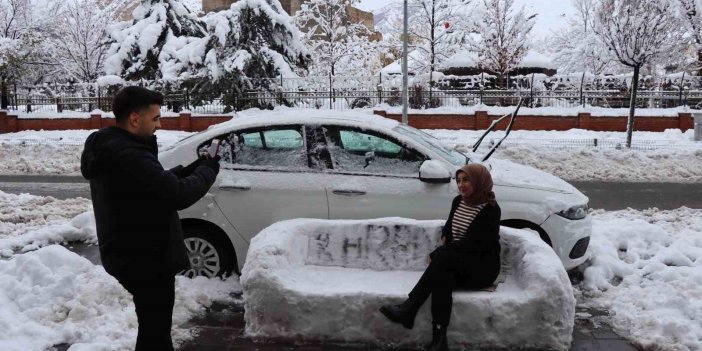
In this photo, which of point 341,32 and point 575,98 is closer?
point 575,98

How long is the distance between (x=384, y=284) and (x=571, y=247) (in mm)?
2096

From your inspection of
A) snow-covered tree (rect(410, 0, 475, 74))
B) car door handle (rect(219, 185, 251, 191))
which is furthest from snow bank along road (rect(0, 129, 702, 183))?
snow-covered tree (rect(410, 0, 475, 74))

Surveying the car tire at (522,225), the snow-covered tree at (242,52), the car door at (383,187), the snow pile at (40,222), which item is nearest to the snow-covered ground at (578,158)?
the snow pile at (40,222)

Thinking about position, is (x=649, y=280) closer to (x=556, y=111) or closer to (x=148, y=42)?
(x=556, y=111)

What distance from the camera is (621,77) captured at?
90.1 feet

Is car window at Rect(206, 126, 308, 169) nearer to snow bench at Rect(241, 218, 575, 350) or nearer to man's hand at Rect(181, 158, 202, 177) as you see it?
snow bench at Rect(241, 218, 575, 350)

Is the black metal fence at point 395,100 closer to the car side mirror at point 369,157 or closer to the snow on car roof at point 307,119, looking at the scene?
the snow on car roof at point 307,119

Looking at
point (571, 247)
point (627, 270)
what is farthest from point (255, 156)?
point (627, 270)

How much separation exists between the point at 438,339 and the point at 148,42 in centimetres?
2837

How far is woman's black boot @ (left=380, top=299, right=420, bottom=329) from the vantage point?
15.3 ft

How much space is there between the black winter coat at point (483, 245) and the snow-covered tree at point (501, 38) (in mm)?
29969

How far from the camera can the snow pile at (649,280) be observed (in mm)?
5008

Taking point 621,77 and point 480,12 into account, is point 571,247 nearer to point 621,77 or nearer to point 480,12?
point 621,77

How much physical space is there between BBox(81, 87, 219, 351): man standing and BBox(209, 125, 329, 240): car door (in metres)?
2.64
